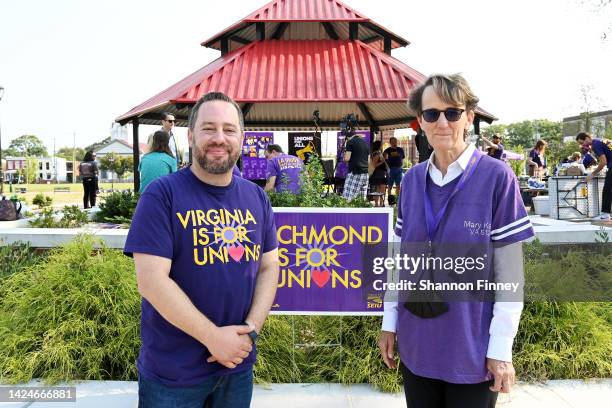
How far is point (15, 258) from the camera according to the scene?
5363 mm

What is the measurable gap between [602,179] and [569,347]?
27.0 feet

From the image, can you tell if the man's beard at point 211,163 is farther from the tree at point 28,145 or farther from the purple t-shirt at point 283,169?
the tree at point 28,145

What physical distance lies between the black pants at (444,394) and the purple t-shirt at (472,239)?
0.17 ft

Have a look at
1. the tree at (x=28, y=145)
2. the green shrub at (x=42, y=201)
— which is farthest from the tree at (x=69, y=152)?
the green shrub at (x=42, y=201)

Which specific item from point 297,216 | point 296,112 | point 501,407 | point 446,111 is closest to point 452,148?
point 446,111

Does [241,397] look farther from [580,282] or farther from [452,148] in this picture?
[580,282]

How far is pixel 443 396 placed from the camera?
2.09m

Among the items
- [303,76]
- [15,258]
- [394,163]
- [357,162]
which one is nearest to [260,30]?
[303,76]

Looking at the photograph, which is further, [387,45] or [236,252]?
[387,45]

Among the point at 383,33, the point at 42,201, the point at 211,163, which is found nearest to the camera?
the point at 211,163

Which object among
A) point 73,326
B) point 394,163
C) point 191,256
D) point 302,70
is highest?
point 302,70

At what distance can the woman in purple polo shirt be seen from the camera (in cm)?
196

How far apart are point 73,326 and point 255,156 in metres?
13.2

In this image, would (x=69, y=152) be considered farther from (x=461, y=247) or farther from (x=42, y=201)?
(x=461, y=247)
